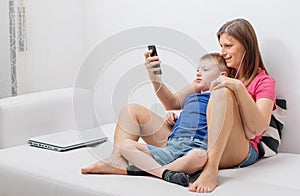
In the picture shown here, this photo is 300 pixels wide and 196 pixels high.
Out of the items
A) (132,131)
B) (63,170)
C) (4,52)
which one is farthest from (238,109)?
(4,52)

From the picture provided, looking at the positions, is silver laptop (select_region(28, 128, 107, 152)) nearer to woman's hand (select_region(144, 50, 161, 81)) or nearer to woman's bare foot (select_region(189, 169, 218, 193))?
woman's hand (select_region(144, 50, 161, 81))

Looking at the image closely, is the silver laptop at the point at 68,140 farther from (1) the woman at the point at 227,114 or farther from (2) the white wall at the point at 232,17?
(2) the white wall at the point at 232,17

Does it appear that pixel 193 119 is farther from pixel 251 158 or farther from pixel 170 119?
pixel 251 158

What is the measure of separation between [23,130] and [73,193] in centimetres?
76

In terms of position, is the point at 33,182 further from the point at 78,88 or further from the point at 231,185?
A: the point at 78,88

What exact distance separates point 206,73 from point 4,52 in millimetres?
1141

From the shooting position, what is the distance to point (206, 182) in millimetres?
1796

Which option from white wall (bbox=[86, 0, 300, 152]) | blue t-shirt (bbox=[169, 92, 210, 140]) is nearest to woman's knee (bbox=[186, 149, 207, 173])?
blue t-shirt (bbox=[169, 92, 210, 140])

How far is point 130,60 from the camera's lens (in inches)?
118

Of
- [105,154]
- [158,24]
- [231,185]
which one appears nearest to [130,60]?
[158,24]

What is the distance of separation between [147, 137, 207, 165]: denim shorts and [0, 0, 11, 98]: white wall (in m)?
1.11

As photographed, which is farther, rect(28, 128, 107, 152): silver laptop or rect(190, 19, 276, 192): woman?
rect(28, 128, 107, 152): silver laptop

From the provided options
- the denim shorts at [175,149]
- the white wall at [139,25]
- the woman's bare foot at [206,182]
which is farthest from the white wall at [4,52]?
the woman's bare foot at [206,182]

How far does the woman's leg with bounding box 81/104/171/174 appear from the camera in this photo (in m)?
1.97
